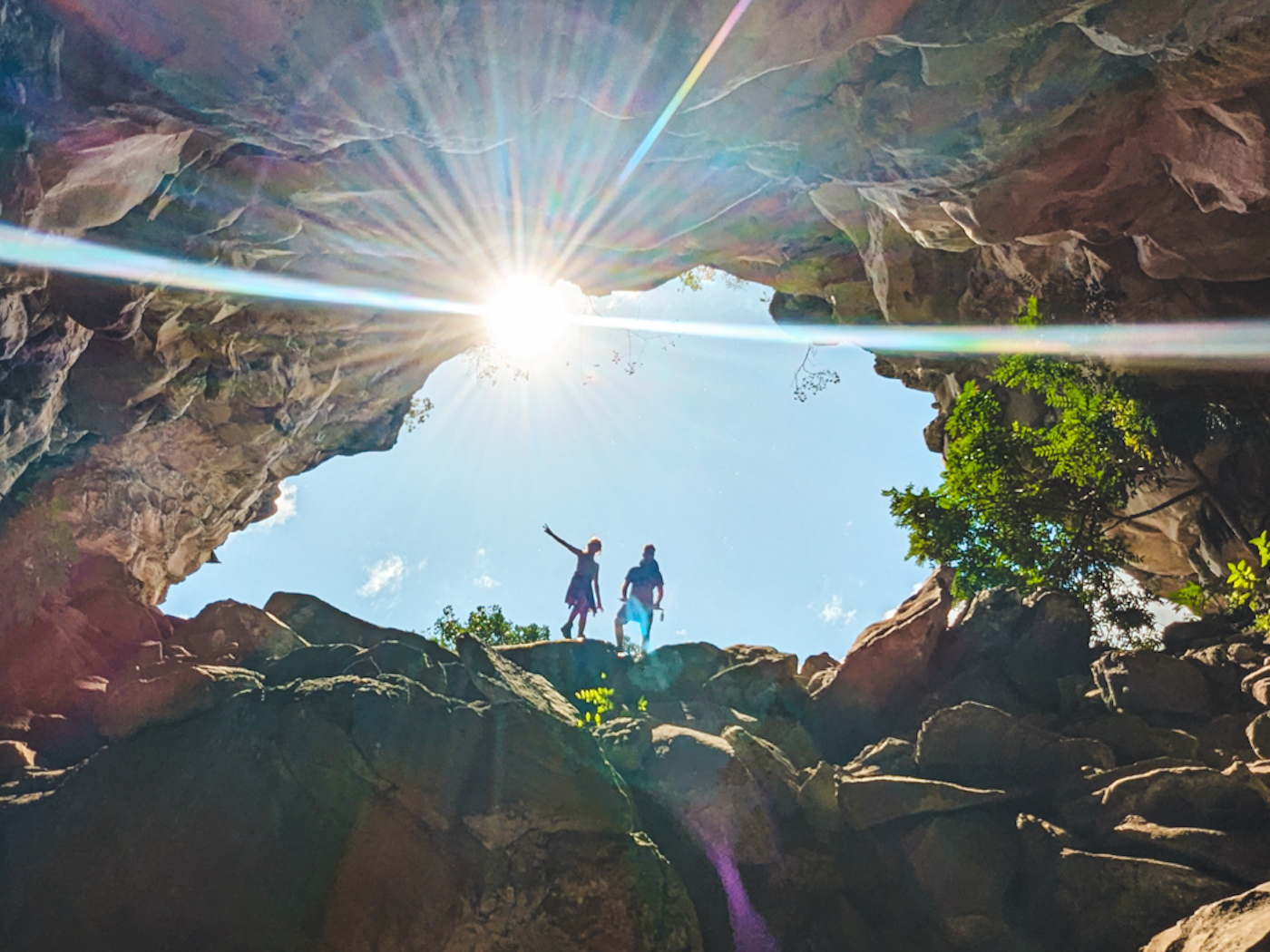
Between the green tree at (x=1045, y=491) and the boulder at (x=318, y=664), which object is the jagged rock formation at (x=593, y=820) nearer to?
the boulder at (x=318, y=664)

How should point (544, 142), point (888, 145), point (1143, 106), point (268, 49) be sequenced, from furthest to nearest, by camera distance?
point (544, 142) → point (888, 145) → point (1143, 106) → point (268, 49)

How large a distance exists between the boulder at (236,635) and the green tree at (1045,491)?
49.2 feet

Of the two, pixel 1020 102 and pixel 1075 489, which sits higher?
pixel 1020 102

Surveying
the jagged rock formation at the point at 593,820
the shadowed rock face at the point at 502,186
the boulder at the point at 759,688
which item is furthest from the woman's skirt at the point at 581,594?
the shadowed rock face at the point at 502,186

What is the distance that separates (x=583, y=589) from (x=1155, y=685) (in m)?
13.7

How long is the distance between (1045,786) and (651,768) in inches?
277

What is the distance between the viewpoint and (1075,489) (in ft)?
42.7

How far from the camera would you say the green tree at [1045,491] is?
→ 12586 millimetres

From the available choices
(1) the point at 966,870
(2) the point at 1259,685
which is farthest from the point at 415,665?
(2) the point at 1259,685

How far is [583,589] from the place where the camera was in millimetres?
19062

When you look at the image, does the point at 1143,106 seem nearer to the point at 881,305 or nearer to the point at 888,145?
the point at 888,145

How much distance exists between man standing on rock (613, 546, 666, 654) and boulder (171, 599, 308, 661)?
870 centimetres

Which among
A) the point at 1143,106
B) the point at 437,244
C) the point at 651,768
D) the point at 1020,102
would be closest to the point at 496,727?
the point at 651,768

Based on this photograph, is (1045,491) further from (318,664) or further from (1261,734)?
(318,664)
